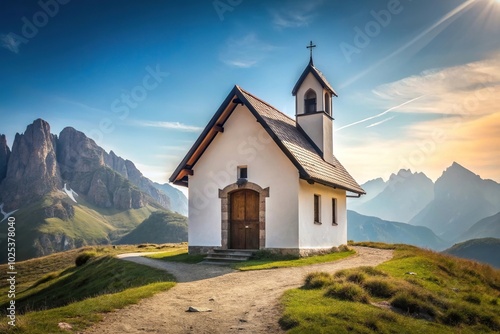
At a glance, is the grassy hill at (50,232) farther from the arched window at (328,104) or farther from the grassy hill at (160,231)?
the arched window at (328,104)

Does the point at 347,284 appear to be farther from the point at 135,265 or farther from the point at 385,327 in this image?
the point at 135,265

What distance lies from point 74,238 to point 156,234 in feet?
119

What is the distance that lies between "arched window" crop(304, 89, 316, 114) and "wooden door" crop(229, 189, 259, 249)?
7903 mm

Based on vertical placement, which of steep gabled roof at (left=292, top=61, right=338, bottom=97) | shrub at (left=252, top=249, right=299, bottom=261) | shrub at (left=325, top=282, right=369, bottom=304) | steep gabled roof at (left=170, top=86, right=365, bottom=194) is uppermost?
steep gabled roof at (left=292, top=61, right=338, bottom=97)

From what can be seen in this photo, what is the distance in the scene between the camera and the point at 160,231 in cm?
16912

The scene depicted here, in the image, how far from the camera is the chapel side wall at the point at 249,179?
747 inches

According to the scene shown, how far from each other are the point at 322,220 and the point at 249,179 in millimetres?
5085

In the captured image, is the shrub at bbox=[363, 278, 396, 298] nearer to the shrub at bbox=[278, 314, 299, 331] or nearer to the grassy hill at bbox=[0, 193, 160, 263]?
the shrub at bbox=[278, 314, 299, 331]

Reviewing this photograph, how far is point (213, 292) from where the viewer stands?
11.2 m

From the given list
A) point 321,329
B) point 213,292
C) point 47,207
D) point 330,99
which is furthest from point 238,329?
point 47,207

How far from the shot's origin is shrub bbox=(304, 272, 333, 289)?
1109cm

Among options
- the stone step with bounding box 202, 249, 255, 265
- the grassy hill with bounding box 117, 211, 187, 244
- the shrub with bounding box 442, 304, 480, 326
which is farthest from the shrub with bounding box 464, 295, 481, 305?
the grassy hill with bounding box 117, 211, 187, 244

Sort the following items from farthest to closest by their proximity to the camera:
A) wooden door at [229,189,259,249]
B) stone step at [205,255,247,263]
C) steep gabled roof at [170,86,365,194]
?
wooden door at [229,189,259,249], steep gabled roof at [170,86,365,194], stone step at [205,255,247,263]

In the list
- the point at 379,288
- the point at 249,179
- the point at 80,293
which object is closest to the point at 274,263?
the point at 249,179
